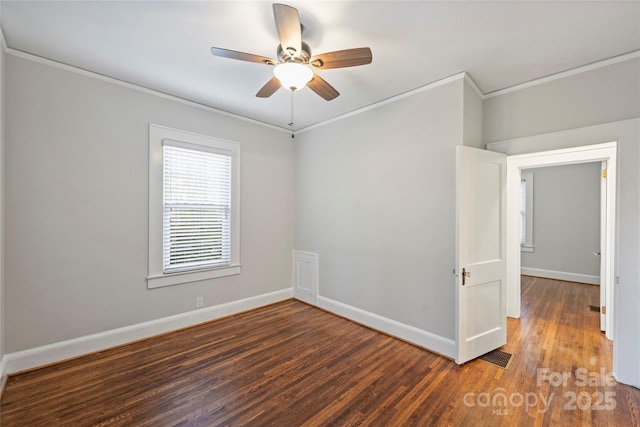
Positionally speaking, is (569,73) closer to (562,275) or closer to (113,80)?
(113,80)

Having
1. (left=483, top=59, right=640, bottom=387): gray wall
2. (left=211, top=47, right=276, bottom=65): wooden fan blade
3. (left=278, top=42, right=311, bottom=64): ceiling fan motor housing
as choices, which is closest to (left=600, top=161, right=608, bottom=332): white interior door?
(left=483, top=59, right=640, bottom=387): gray wall

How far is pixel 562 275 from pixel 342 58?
6.79 meters

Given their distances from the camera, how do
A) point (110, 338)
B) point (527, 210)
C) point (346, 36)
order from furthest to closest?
point (527, 210), point (110, 338), point (346, 36)

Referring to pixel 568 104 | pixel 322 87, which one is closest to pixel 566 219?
pixel 568 104

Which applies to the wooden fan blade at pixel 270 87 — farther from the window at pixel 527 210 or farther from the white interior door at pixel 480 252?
the window at pixel 527 210

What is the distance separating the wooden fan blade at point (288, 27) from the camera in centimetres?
153

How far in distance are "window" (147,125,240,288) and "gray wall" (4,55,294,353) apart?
11 cm

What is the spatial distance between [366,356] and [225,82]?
10.6 feet

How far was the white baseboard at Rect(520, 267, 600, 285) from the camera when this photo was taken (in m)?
5.39

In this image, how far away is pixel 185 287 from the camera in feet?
11.0

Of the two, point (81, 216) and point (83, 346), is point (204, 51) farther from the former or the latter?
point (83, 346)

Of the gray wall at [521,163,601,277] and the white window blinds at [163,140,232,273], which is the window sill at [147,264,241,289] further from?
the gray wall at [521,163,601,277]

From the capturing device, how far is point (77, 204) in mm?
2627

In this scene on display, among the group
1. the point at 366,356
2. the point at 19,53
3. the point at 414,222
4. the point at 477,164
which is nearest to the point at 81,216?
the point at 19,53
